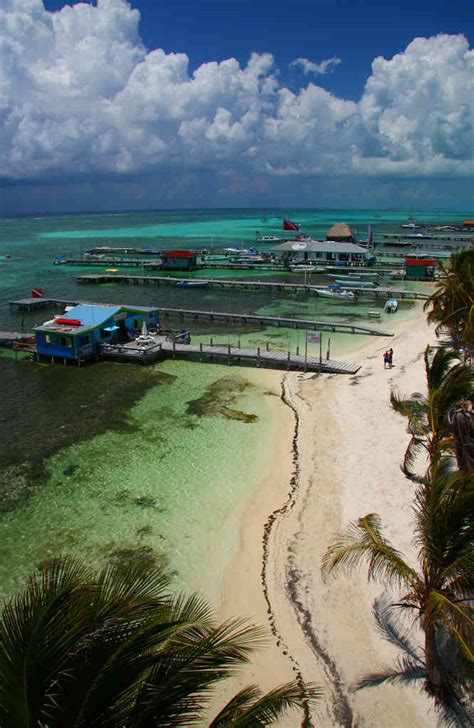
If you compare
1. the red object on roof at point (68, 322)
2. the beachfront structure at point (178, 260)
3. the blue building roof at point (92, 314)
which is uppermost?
the beachfront structure at point (178, 260)

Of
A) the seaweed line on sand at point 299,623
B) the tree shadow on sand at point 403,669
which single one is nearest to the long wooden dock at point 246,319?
the seaweed line on sand at point 299,623

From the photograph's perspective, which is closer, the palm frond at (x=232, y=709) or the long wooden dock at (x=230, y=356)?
the palm frond at (x=232, y=709)

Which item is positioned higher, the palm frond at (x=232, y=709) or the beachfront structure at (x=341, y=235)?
the beachfront structure at (x=341, y=235)

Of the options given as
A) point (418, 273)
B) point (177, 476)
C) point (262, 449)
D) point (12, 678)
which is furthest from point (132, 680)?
point (418, 273)

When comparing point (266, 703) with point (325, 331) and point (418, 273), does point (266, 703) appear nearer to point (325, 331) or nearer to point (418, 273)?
point (325, 331)

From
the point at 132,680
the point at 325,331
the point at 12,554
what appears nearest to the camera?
the point at 132,680

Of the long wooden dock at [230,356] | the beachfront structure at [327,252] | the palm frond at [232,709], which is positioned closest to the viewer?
the palm frond at [232,709]

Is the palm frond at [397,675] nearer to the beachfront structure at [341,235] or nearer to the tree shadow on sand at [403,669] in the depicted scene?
the tree shadow on sand at [403,669]

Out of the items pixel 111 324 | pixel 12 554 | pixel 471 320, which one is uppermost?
pixel 471 320
